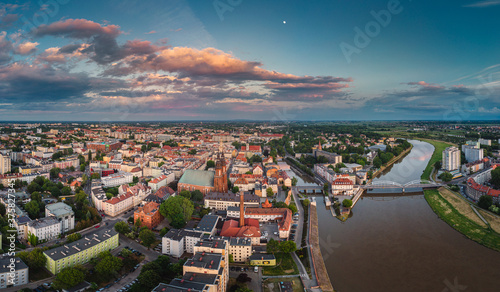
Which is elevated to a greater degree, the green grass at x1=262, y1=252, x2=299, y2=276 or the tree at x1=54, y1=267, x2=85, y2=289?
the tree at x1=54, y1=267, x2=85, y2=289

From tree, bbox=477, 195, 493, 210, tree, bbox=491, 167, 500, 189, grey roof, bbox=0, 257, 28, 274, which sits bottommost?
grey roof, bbox=0, 257, 28, 274

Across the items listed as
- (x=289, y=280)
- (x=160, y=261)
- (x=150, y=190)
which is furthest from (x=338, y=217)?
(x=150, y=190)

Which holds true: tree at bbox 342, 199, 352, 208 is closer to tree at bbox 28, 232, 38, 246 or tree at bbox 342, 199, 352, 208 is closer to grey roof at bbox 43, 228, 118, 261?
grey roof at bbox 43, 228, 118, 261

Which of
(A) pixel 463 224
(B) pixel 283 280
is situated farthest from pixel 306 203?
(B) pixel 283 280

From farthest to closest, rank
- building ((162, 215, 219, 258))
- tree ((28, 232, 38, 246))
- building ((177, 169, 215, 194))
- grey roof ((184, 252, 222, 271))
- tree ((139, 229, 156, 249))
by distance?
building ((177, 169, 215, 194)), tree ((139, 229, 156, 249)), tree ((28, 232, 38, 246)), building ((162, 215, 219, 258)), grey roof ((184, 252, 222, 271))

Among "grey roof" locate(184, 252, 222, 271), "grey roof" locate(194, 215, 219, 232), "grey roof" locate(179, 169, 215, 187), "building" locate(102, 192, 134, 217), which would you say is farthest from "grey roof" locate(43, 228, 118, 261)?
"grey roof" locate(179, 169, 215, 187)

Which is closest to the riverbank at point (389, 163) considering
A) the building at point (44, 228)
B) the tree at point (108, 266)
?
the tree at point (108, 266)

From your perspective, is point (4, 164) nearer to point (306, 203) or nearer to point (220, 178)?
point (220, 178)
